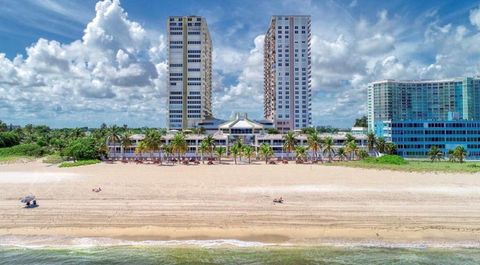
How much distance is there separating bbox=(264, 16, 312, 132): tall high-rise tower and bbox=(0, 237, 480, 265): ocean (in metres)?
134

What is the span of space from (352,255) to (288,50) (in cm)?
14056

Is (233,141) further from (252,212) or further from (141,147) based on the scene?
(252,212)

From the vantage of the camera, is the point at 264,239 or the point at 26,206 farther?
the point at 26,206

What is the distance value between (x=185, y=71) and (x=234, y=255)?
136099 millimetres

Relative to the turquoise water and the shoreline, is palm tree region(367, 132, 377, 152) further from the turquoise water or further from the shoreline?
the turquoise water

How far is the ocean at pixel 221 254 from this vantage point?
2302 cm

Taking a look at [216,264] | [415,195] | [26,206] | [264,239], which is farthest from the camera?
[415,195]

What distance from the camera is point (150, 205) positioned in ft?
111

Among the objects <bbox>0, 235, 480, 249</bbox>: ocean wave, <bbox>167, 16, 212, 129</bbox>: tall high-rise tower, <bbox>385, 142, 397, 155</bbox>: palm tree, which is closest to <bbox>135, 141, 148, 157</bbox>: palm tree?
<bbox>0, 235, 480, 249</bbox>: ocean wave

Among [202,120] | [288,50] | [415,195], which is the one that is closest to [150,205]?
[415,195]

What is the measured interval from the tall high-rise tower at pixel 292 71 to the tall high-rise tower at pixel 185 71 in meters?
33.1

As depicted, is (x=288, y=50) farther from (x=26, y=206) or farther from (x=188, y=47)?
(x=26, y=206)

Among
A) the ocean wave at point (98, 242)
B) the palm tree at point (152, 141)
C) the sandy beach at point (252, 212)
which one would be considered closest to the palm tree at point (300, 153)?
the palm tree at point (152, 141)

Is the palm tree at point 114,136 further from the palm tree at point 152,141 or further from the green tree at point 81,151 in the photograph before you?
the palm tree at point 152,141
